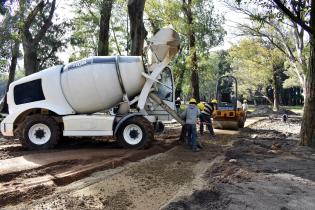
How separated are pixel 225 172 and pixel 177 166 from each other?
1.44m

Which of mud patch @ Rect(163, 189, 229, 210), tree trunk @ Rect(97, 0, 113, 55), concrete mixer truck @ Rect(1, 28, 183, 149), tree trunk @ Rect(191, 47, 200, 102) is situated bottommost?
mud patch @ Rect(163, 189, 229, 210)

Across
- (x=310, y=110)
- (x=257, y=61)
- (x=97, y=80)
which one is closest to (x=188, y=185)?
(x=97, y=80)

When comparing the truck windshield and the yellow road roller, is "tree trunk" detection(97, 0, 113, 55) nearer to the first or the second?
the yellow road roller

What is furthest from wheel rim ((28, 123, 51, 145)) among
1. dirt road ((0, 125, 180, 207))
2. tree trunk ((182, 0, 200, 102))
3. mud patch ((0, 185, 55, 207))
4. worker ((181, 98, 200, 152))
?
tree trunk ((182, 0, 200, 102))

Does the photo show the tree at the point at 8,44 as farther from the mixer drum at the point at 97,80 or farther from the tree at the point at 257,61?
the tree at the point at 257,61

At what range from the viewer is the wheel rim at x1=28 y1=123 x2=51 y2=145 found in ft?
47.3

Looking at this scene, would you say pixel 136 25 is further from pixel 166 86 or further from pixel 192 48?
pixel 192 48

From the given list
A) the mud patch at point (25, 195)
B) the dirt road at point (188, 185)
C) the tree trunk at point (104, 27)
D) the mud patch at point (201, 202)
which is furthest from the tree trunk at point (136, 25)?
the mud patch at point (201, 202)

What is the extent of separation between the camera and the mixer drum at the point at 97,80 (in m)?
14.3

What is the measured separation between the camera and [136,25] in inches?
794

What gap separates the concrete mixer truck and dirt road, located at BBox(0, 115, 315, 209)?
1.58 meters

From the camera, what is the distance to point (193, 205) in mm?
8102

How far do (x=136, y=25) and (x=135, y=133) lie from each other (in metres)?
7.33

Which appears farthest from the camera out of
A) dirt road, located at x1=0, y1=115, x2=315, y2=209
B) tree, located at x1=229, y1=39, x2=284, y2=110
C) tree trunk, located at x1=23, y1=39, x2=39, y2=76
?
tree, located at x1=229, y1=39, x2=284, y2=110
